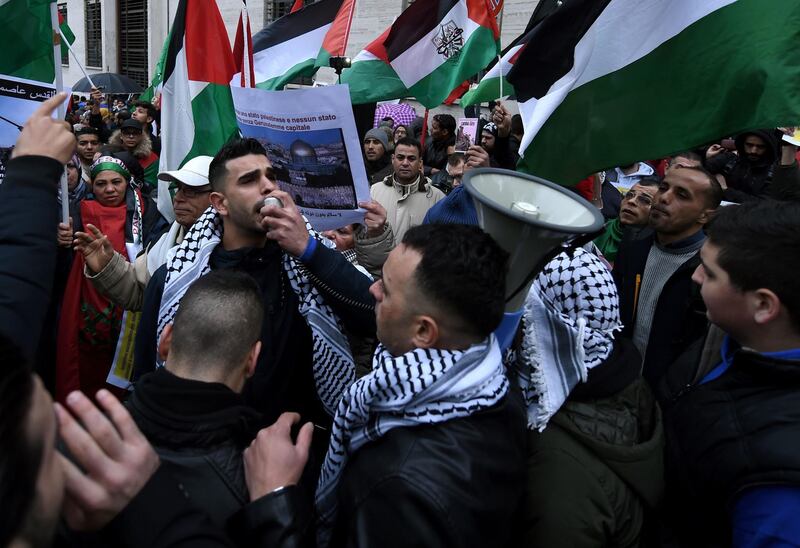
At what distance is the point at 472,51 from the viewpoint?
4176 mm

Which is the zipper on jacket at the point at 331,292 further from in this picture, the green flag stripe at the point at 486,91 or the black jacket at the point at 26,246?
the green flag stripe at the point at 486,91

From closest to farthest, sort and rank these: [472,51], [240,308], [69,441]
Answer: [69,441] → [240,308] → [472,51]

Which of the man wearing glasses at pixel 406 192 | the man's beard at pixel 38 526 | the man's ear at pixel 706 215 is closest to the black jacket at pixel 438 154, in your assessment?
the man wearing glasses at pixel 406 192

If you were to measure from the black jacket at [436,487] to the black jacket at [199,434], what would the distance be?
0.26m

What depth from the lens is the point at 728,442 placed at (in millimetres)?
1361

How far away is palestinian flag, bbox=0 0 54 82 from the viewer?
8.62 ft

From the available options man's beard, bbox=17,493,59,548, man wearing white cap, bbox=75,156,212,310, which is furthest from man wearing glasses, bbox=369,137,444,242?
man's beard, bbox=17,493,59,548

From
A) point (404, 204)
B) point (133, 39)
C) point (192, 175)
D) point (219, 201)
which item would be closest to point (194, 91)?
point (192, 175)

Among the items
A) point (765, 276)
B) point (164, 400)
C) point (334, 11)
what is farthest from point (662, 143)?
point (334, 11)

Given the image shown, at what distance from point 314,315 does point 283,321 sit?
0.16 m

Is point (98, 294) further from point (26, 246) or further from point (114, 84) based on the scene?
point (114, 84)

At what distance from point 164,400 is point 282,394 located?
953 mm

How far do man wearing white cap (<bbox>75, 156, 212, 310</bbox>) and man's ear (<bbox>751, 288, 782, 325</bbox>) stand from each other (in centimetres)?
247

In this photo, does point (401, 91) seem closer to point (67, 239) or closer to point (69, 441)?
point (67, 239)
